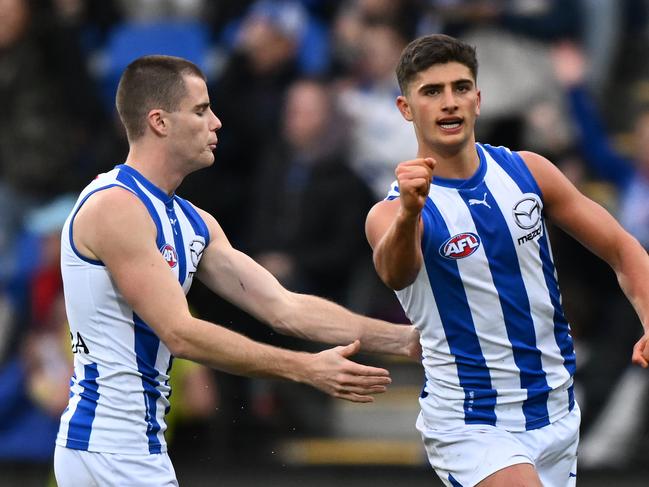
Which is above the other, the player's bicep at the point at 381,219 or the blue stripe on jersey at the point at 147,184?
the blue stripe on jersey at the point at 147,184

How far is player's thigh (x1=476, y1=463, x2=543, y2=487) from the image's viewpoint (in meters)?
5.21

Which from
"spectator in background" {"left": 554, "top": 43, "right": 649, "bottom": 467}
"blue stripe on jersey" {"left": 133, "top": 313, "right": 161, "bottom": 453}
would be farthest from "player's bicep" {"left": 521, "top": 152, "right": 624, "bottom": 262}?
"spectator in background" {"left": 554, "top": 43, "right": 649, "bottom": 467}

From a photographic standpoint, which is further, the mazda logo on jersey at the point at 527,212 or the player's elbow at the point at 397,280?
the mazda logo on jersey at the point at 527,212

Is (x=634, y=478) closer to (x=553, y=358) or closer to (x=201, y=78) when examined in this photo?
(x=553, y=358)

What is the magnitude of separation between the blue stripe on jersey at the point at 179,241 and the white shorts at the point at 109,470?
2.39 feet

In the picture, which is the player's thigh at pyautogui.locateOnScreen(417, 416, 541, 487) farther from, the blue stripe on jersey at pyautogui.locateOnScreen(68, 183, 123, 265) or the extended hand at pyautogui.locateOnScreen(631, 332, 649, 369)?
the blue stripe on jersey at pyautogui.locateOnScreen(68, 183, 123, 265)

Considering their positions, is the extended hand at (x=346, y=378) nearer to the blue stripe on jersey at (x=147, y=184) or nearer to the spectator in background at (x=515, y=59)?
the blue stripe on jersey at (x=147, y=184)

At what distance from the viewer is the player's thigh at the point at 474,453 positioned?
5.32 meters

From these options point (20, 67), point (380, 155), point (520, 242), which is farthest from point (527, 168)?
point (20, 67)

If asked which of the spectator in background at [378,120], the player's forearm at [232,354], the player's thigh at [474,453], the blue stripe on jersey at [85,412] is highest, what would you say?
the spectator in background at [378,120]

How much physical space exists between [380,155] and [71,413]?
4337 mm

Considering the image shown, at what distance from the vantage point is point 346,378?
188 inches

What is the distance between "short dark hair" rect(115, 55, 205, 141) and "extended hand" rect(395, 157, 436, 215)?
1.06m

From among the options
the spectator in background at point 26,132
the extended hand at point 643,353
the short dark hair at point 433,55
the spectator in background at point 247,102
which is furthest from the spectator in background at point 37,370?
the extended hand at point 643,353
